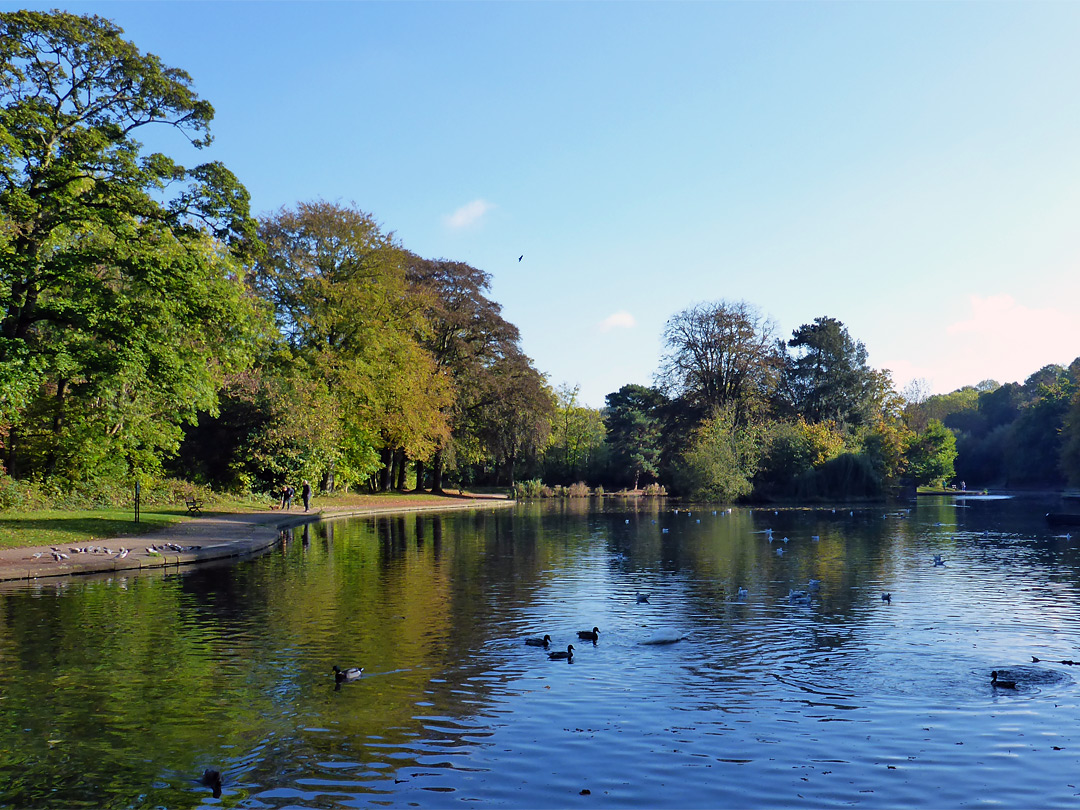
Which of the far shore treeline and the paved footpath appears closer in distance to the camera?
the paved footpath

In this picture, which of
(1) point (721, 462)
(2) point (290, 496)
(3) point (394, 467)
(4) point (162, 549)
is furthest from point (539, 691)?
(3) point (394, 467)

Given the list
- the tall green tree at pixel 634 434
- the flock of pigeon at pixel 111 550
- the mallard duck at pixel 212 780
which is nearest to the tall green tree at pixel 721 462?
the tall green tree at pixel 634 434

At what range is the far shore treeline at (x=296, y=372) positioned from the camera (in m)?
26.0

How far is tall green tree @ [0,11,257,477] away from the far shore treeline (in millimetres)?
74

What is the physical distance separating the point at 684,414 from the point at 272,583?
55.2 meters

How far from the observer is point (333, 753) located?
7.86 metres

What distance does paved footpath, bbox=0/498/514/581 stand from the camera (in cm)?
1931

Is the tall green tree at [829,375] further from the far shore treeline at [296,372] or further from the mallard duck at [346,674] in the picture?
the mallard duck at [346,674]

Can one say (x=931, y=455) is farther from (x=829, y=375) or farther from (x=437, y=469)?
(x=437, y=469)

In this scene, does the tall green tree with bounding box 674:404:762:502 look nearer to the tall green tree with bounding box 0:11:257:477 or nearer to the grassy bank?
the grassy bank

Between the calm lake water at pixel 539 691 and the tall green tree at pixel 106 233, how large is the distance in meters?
9.61

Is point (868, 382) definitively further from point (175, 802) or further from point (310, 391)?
point (175, 802)

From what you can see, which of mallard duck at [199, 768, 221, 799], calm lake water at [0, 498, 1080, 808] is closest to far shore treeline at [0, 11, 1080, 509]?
calm lake water at [0, 498, 1080, 808]

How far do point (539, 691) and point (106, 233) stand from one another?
23.7 m
